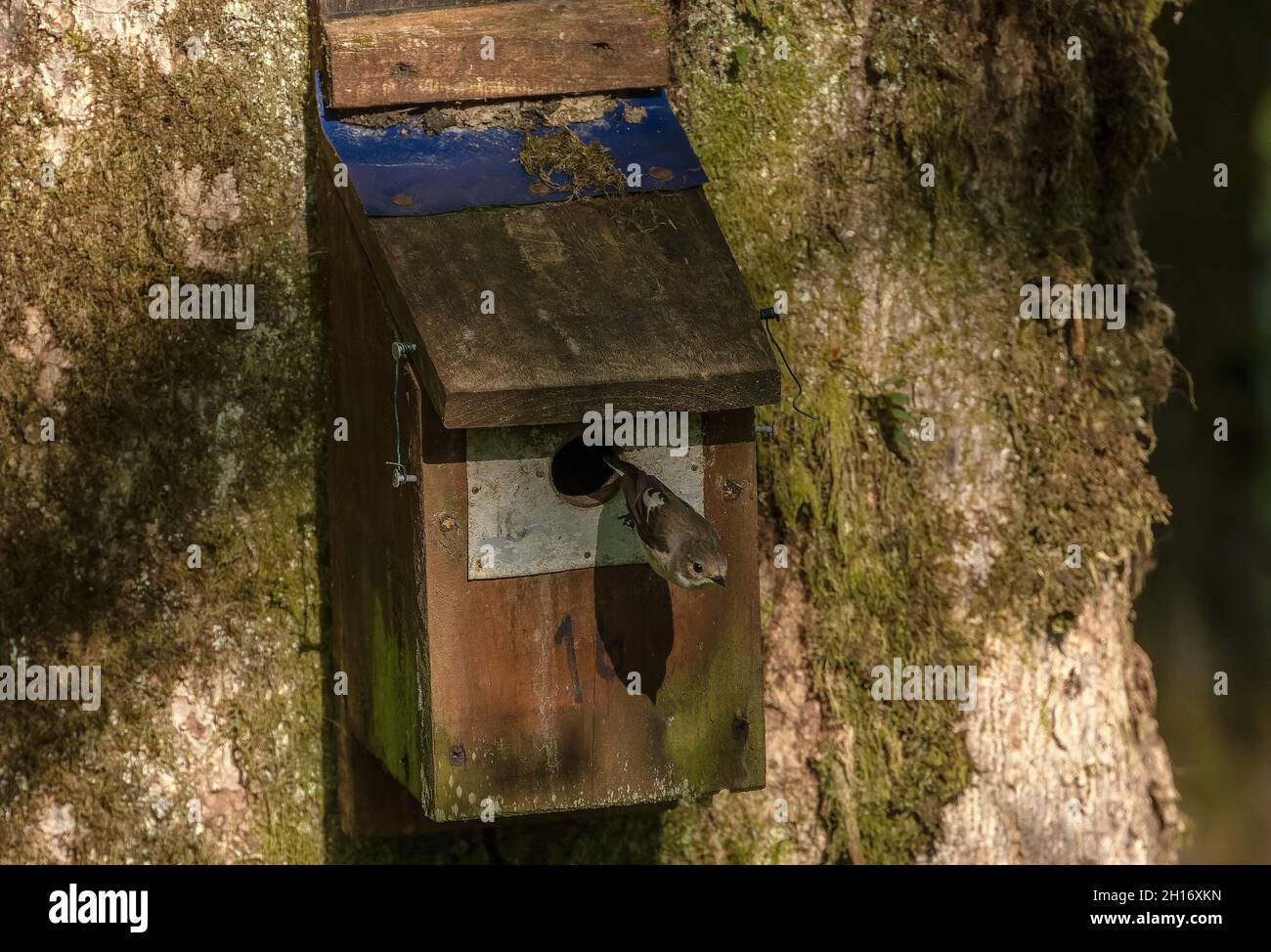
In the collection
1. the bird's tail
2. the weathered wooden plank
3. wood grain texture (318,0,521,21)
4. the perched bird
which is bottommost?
the perched bird

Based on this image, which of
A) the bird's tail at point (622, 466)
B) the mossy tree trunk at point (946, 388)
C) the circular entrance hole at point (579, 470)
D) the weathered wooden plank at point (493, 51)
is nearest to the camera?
the bird's tail at point (622, 466)

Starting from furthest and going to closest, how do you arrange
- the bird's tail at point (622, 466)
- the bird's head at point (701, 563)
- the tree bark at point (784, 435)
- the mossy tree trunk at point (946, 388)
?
the mossy tree trunk at point (946, 388) < the tree bark at point (784, 435) < the bird's tail at point (622, 466) < the bird's head at point (701, 563)

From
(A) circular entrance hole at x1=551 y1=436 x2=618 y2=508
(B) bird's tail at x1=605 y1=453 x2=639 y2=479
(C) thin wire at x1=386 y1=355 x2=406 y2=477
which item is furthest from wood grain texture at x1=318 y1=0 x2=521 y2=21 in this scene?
(B) bird's tail at x1=605 y1=453 x2=639 y2=479

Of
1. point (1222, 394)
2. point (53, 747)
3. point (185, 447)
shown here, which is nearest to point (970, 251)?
point (185, 447)

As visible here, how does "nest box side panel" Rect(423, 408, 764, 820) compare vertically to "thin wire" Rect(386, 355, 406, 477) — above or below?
below

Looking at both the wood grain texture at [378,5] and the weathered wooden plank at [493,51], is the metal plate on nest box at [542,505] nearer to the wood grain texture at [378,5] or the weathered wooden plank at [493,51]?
the weathered wooden plank at [493,51]

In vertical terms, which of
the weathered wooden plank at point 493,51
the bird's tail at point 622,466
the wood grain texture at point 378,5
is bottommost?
the bird's tail at point 622,466

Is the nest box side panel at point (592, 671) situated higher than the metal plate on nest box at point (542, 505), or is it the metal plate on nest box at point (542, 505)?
the metal plate on nest box at point (542, 505)

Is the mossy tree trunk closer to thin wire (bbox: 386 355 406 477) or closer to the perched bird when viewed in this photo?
the perched bird

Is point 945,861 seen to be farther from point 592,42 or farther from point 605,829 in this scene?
point 592,42

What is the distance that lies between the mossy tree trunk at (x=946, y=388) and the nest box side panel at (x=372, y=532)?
0.93m

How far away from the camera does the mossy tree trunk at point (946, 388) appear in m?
3.52

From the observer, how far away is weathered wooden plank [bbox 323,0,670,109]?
3.04m

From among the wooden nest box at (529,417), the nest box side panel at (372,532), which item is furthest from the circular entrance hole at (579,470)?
the nest box side panel at (372,532)
